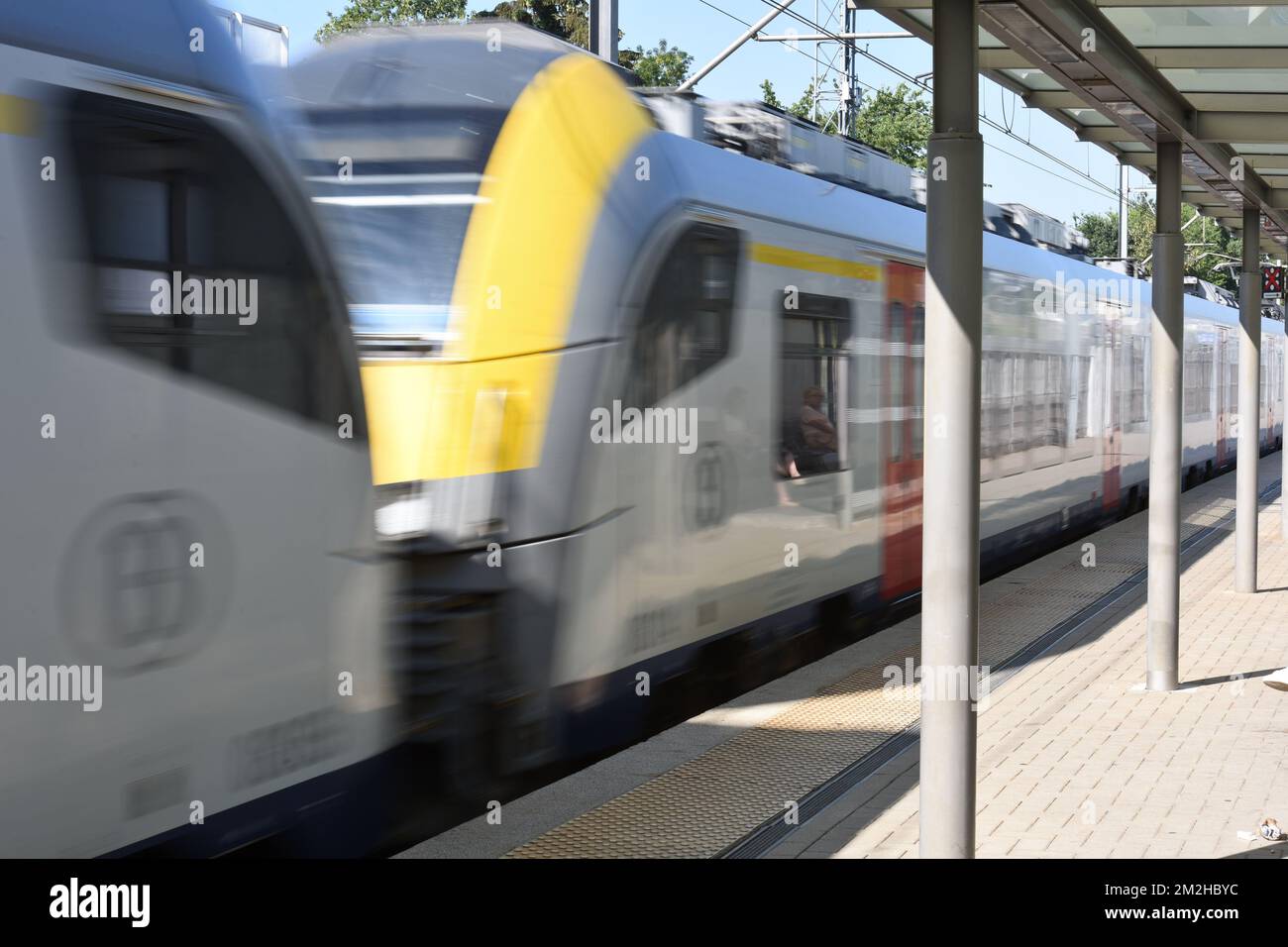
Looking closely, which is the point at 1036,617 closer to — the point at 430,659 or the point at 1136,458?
the point at 430,659

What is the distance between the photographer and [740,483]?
8.59 m

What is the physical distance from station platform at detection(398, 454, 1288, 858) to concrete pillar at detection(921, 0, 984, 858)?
1024 mm

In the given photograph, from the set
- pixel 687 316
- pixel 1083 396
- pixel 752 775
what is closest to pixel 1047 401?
pixel 1083 396

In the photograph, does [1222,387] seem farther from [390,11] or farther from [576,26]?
[576,26]

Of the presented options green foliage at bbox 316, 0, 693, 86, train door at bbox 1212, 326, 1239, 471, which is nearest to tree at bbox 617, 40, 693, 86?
green foliage at bbox 316, 0, 693, 86

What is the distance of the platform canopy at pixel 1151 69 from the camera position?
670 centimetres

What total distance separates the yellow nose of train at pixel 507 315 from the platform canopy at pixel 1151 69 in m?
1.47

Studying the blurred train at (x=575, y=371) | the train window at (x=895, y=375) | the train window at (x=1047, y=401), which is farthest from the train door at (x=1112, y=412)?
the blurred train at (x=575, y=371)

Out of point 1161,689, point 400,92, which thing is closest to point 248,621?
point 400,92

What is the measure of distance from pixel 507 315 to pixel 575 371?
1.38 feet

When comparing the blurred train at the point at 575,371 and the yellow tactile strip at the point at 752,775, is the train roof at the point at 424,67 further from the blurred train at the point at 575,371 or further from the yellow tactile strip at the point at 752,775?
the yellow tactile strip at the point at 752,775

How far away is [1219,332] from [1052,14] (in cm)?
2360
